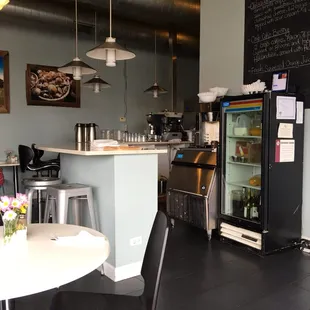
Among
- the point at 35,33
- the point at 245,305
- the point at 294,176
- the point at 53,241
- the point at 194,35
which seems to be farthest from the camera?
the point at 194,35

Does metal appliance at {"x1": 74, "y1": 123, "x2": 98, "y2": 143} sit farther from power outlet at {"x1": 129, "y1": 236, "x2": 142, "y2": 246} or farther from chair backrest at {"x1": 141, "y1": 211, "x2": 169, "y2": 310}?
chair backrest at {"x1": 141, "y1": 211, "x2": 169, "y2": 310}

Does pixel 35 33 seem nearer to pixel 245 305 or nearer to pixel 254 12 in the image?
pixel 254 12

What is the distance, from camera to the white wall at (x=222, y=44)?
4.30 meters

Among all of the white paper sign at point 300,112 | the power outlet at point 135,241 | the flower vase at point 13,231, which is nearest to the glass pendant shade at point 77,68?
the power outlet at point 135,241

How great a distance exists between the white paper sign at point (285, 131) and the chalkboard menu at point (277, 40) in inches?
15.0

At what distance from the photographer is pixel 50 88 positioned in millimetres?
6582

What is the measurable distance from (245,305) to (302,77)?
2.37 m

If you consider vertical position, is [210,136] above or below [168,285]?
above

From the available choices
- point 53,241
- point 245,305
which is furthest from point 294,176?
point 53,241

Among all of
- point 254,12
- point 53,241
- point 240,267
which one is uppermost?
point 254,12

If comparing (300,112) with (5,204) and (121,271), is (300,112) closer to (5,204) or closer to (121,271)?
(121,271)

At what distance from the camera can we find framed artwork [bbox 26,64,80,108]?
6398 millimetres

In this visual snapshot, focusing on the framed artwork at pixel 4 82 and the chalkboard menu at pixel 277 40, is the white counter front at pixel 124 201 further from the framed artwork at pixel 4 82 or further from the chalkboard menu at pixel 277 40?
the framed artwork at pixel 4 82

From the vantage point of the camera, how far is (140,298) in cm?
167
